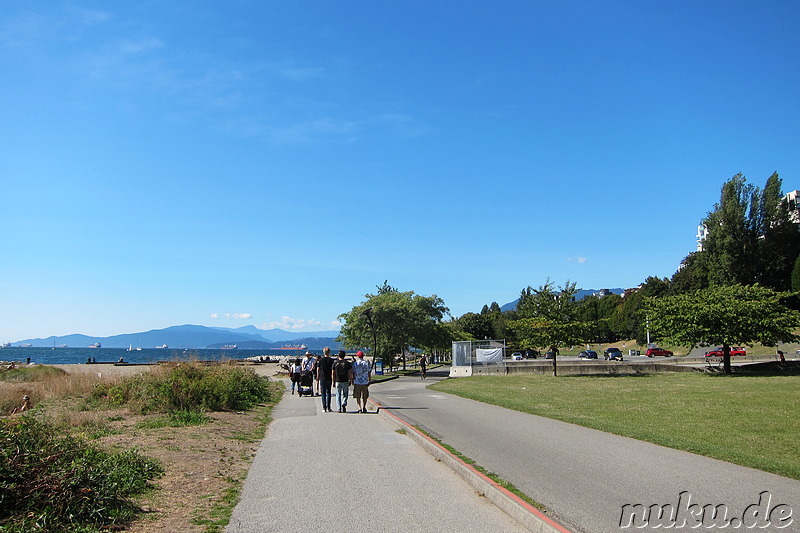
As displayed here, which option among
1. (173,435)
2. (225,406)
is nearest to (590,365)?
(225,406)

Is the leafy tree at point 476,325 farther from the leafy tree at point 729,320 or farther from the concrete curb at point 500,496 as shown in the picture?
the concrete curb at point 500,496

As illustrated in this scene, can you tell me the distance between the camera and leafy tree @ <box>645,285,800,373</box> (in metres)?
33.2

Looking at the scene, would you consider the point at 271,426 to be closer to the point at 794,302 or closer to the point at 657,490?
the point at 657,490

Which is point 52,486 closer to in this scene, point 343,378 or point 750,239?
point 343,378

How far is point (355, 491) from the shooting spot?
745cm

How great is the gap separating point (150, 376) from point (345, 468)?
10524 mm

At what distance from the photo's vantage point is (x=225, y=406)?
676 inches

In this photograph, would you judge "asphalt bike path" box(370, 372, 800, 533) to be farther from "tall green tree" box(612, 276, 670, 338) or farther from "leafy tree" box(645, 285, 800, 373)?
"tall green tree" box(612, 276, 670, 338)

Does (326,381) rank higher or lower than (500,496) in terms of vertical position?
higher

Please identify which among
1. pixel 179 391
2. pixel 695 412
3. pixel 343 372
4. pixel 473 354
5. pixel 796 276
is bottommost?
pixel 695 412

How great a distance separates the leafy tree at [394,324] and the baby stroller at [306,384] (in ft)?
78.3

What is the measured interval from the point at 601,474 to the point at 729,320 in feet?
98.8

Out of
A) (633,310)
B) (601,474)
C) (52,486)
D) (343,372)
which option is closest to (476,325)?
(633,310)

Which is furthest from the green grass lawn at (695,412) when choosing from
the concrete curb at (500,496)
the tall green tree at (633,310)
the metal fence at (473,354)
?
the tall green tree at (633,310)
